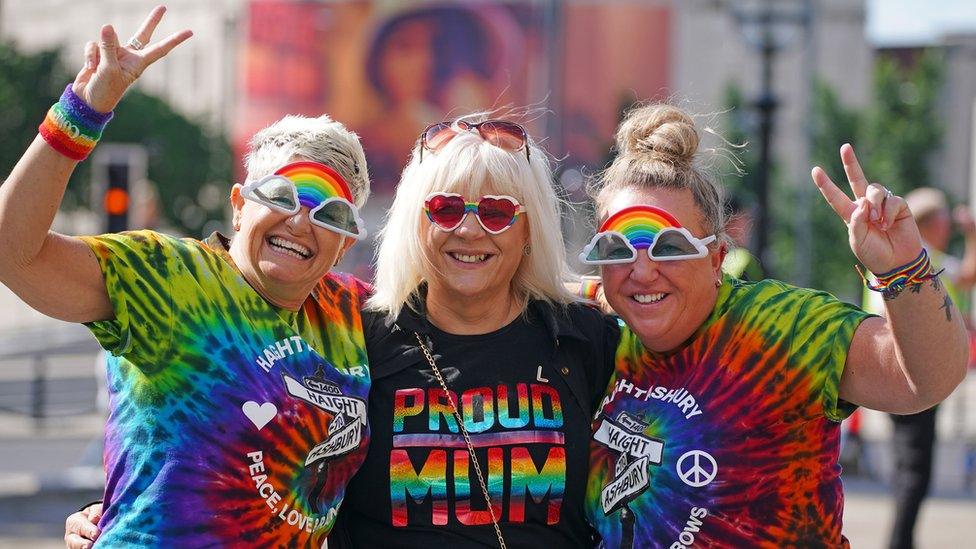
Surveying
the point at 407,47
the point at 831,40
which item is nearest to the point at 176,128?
the point at 407,47

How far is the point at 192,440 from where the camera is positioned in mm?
2965

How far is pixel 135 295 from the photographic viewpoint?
2926 mm

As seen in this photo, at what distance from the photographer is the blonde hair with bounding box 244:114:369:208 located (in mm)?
3303

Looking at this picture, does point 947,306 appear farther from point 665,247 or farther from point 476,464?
point 476,464

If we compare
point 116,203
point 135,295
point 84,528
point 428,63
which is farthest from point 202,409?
point 428,63

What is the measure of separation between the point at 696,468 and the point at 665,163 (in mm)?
805

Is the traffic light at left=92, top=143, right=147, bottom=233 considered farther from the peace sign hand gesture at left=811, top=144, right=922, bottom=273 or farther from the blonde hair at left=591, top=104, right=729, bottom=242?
the peace sign hand gesture at left=811, top=144, right=922, bottom=273

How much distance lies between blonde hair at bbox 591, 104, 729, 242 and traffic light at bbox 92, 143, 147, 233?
6.72 metres

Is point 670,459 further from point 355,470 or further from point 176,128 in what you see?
point 176,128

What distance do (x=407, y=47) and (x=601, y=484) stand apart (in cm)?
4561

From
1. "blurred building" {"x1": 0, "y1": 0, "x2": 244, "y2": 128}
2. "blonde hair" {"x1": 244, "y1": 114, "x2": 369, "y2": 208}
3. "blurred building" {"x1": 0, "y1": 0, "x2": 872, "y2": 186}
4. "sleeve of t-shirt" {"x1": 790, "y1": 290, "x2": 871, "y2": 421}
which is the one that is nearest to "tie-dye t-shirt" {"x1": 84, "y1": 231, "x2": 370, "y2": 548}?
"blonde hair" {"x1": 244, "y1": 114, "x2": 369, "y2": 208}

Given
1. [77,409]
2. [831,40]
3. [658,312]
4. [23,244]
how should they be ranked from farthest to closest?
[831,40]
[77,409]
[658,312]
[23,244]

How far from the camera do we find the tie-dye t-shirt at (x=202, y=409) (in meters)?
2.94

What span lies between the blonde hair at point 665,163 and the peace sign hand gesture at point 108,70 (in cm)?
126
